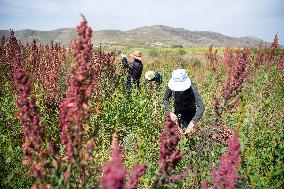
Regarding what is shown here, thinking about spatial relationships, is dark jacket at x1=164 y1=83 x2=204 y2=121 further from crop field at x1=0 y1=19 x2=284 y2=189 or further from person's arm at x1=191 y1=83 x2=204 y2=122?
crop field at x1=0 y1=19 x2=284 y2=189

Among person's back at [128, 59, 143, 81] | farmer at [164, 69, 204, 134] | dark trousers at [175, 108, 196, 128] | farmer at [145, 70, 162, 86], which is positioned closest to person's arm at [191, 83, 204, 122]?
farmer at [164, 69, 204, 134]

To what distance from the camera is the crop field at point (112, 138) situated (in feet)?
8.43

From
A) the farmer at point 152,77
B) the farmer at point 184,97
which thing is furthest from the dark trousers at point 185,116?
the farmer at point 152,77

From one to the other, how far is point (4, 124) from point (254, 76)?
32.7ft

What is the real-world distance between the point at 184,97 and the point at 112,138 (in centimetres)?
167

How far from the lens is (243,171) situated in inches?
164

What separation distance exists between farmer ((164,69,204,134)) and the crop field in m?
0.25

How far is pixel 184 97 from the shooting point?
19.3 feet

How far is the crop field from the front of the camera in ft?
8.43

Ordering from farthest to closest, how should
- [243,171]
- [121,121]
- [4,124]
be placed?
[121,121]
[4,124]
[243,171]

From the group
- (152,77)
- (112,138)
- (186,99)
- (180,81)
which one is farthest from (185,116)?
(152,77)

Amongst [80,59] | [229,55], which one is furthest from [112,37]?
[80,59]

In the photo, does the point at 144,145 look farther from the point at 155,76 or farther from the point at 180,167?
the point at 155,76

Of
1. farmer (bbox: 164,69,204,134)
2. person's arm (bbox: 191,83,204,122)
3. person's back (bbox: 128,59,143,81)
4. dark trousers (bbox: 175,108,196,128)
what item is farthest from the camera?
person's back (bbox: 128,59,143,81)
